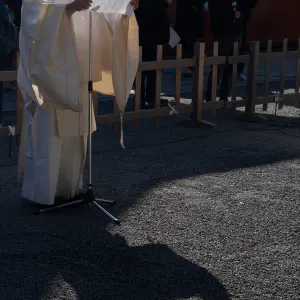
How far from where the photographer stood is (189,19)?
1148 centimetres

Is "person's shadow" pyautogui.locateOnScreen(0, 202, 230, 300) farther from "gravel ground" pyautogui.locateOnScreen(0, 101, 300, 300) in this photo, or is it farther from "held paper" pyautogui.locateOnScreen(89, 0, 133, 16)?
"held paper" pyautogui.locateOnScreen(89, 0, 133, 16)

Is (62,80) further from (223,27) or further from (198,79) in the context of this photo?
(223,27)

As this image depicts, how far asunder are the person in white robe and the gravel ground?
1.05ft

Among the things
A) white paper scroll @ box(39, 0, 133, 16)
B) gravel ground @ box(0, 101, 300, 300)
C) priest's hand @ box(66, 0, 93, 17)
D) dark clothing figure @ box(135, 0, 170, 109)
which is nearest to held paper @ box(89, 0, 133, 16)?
white paper scroll @ box(39, 0, 133, 16)

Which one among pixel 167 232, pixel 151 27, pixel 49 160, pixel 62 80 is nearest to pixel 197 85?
pixel 151 27

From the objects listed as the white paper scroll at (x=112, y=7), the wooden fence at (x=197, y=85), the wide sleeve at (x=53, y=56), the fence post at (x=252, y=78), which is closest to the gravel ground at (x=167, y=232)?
the wooden fence at (x=197, y=85)

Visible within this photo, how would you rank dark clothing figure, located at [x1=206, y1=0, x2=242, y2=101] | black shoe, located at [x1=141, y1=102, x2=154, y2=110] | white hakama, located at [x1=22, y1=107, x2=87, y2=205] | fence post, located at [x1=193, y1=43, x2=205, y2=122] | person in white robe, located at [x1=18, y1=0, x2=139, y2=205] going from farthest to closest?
dark clothing figure, located at [x1=206, y1=0, x2=242, y2=101]
black shoe, located at [x1=141, y1=102, x2=154, y2=110]
fence post, located at [x1=193, y1=43, x2=205, y2=122]
white hakama, located at [x1=22, y1=107, x2=87, y2=205]
person in white robe, located at [x1=18, y1=0, x2=139, y2=205]

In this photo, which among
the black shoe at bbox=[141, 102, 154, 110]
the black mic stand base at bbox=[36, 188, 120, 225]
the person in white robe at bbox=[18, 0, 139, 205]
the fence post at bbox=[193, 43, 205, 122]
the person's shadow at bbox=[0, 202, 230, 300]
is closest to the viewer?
the person's shadow at bbox=[0, 202, 230, 300]

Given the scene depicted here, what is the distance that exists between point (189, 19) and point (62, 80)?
6.84 metres

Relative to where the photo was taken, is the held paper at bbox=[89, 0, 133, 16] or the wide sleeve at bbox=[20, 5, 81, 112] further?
the held paper at bbox=[89, 0, 133, 16]

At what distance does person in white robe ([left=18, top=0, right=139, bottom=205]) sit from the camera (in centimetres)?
492

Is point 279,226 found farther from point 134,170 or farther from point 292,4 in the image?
point 292,4

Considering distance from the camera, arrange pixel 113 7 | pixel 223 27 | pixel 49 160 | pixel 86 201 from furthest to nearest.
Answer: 1. pixel 223 27
2. pixel 86 201
3. pixel 49 160
4. pixel 113 7

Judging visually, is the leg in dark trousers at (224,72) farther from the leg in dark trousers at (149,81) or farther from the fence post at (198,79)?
the fence post at (198,79)
